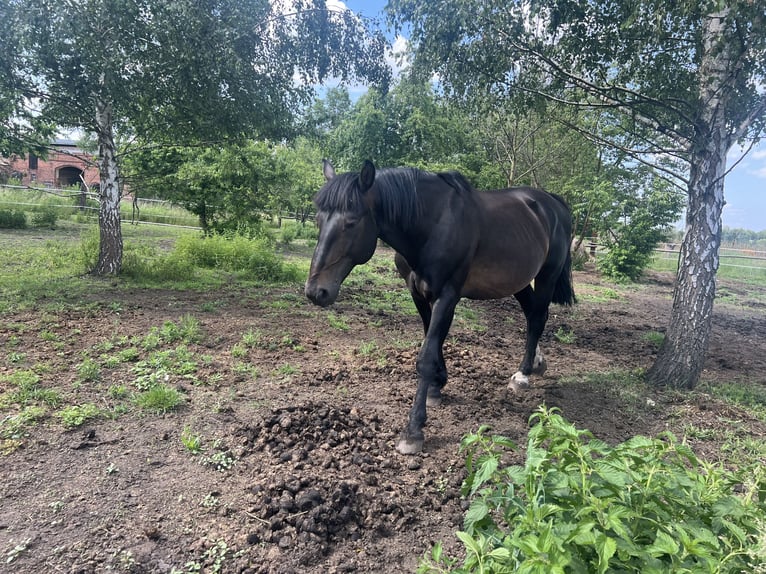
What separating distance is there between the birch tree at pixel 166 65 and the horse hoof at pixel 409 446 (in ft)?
18.3

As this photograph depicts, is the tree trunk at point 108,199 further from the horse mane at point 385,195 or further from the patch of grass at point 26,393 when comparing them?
the horse mane at point 385,195

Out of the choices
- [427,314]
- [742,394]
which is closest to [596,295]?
[742,394]

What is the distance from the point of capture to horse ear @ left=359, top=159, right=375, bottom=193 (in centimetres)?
283

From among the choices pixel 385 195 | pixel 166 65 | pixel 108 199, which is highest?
pixel 166 65

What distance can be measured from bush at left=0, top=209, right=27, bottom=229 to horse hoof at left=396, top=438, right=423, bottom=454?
1710 centimetres

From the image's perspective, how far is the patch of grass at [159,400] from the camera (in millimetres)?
3234

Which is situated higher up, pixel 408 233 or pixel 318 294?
pixel 408 233

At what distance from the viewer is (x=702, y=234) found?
3973mm

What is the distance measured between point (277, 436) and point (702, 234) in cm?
420

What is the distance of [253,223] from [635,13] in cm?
1056

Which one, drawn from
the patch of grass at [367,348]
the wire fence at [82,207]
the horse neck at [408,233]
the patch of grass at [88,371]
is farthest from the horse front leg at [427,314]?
the wire fence at [82,207]

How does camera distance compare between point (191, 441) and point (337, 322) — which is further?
point (337, 322)

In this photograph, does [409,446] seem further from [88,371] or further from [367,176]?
[88,371]

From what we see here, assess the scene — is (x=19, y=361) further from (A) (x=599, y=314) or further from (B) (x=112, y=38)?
(A) (x=599, y=314)
